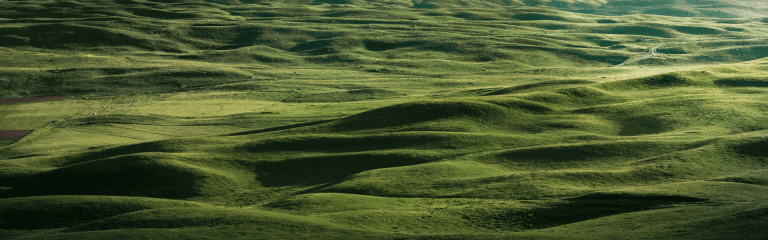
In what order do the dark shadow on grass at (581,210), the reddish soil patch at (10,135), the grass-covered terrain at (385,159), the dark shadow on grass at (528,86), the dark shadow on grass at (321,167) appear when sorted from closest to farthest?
the dark shadow on grass at (581,210) → the grass-covered terrain at (385,159) → the dark shadow on grass at (321,167) → the reddish soil patch at (10,135) → the dark shadow on grass at (528,86)

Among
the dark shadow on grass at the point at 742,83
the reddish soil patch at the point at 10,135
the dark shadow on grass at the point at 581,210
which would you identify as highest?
the dark shadow on grass at the point at 742,83

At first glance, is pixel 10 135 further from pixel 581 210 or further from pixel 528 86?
pixel 581 210

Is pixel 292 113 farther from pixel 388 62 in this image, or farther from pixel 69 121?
pixel 388 62

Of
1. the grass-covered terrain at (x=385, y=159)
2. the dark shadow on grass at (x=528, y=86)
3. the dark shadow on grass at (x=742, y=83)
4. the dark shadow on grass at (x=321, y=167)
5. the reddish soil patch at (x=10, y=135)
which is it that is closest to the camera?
the grass-covered terrain at (x=385, y=159)

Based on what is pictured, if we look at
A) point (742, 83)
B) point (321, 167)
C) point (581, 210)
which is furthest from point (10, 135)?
point (742, 83)

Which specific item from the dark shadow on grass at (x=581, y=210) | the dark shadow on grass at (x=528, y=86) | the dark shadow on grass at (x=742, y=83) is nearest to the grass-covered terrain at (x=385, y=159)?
the dark shadow on grass at (x=581, y=210)

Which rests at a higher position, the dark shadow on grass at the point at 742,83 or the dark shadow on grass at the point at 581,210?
the dark shadow on grass at the point at 742,83

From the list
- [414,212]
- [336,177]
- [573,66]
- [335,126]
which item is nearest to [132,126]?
[335,126]

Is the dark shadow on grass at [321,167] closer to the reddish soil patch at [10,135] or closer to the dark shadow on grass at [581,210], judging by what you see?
the dark shadow on grass at [581,210]

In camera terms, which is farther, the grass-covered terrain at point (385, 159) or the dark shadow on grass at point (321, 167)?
the dark shadow on grass at point (321, 167)

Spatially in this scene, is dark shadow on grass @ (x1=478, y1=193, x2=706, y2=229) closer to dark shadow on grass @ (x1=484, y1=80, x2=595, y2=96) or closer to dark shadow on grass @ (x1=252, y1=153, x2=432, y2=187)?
dark shadow on grass @ (x1=252, y1=153, x2=432, y2=187)
